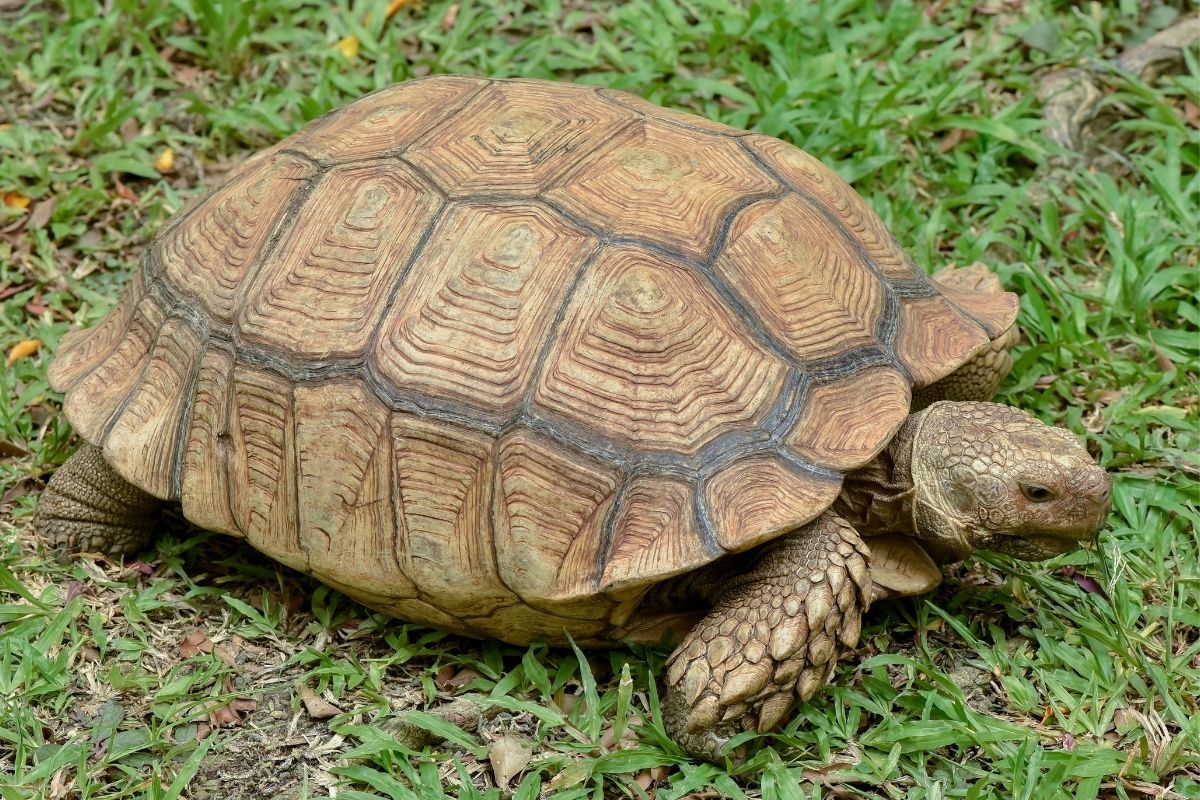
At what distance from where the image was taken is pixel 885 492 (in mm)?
3711

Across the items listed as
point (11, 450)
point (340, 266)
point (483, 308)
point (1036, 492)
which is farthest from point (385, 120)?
point (1036, 492)

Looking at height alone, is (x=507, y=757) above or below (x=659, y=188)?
below

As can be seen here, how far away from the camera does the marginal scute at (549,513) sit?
3.36m

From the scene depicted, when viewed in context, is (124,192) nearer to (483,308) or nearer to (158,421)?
(158,421)

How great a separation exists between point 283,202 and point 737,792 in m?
2.29

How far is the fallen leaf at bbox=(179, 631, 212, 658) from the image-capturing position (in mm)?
3811

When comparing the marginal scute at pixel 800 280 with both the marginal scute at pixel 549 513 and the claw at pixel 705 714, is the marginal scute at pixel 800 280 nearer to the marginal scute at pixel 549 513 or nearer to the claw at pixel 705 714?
the marginal scute at pixel 549 513

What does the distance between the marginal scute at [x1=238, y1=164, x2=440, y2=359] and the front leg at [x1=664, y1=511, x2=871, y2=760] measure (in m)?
1.34

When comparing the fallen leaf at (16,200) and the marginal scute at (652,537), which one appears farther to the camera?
the fallen leaf at (16,200)

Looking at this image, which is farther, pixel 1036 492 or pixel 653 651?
pixel 653 651

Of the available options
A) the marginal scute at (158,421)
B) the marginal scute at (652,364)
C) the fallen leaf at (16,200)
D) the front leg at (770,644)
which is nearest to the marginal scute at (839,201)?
the marginal scute at (652,364)

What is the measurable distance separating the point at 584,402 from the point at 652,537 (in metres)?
0.42

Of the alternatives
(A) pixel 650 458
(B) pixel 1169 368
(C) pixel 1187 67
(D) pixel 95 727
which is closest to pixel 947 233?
(B) pixel 1169 368

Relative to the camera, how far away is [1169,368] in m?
4.55
